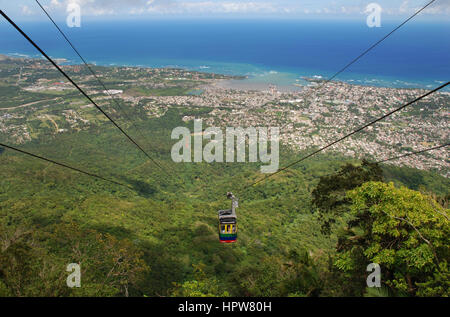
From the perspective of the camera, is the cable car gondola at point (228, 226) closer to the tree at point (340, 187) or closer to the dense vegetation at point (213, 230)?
the dense vegetation at point (213, 230)

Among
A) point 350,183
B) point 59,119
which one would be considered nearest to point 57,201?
point 350,183

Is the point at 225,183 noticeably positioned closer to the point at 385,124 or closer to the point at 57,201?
the point at 57,201

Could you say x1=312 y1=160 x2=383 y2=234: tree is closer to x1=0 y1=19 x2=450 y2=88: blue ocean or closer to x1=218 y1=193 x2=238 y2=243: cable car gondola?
x1=218 y1=193 x2=238 y2=243: cable car gondola

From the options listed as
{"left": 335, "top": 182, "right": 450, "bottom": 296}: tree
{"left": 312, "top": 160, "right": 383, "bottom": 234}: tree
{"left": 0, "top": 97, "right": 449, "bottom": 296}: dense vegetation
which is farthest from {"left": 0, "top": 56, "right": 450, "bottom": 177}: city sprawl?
{"left": 335, "top": 182, "right": 450, "bottom": 296}: tree

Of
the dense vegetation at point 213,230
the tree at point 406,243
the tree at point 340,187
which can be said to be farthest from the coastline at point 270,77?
the tree at point 406,243

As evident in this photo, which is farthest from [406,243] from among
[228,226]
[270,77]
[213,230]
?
[270,77]

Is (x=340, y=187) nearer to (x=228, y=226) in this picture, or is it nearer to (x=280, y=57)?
(x=228, y=226)
